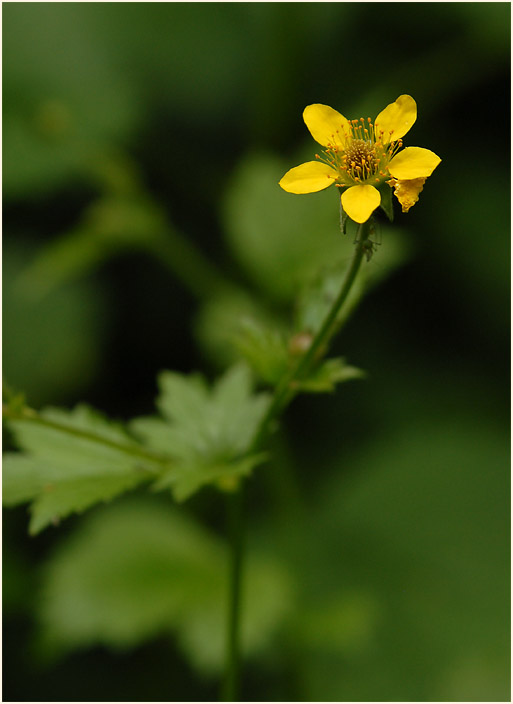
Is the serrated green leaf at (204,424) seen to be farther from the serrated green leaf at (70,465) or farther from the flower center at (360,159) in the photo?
the flower center at (360,159)

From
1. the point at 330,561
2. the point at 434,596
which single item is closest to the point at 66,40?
the point at 330,561

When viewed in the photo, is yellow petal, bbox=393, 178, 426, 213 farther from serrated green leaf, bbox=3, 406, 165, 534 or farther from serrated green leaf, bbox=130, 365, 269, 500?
serrated green leaf, bbox=3, 406, 165, 534

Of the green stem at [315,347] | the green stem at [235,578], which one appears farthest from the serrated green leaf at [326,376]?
the green stem at [235,578]

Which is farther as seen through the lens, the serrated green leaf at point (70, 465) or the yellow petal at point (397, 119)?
the serrated green leaf at point (70, 465)

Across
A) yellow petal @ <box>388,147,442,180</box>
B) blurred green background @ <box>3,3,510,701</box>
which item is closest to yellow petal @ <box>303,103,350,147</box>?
yellow petal @ <box>388,147,442,180</box>

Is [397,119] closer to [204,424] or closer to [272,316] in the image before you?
[204,424]

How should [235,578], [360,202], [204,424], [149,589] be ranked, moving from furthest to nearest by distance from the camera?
[149,589], [204,424], [235,578], [360,202]

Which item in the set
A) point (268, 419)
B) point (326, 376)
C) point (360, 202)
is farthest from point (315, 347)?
point (360, 202)
